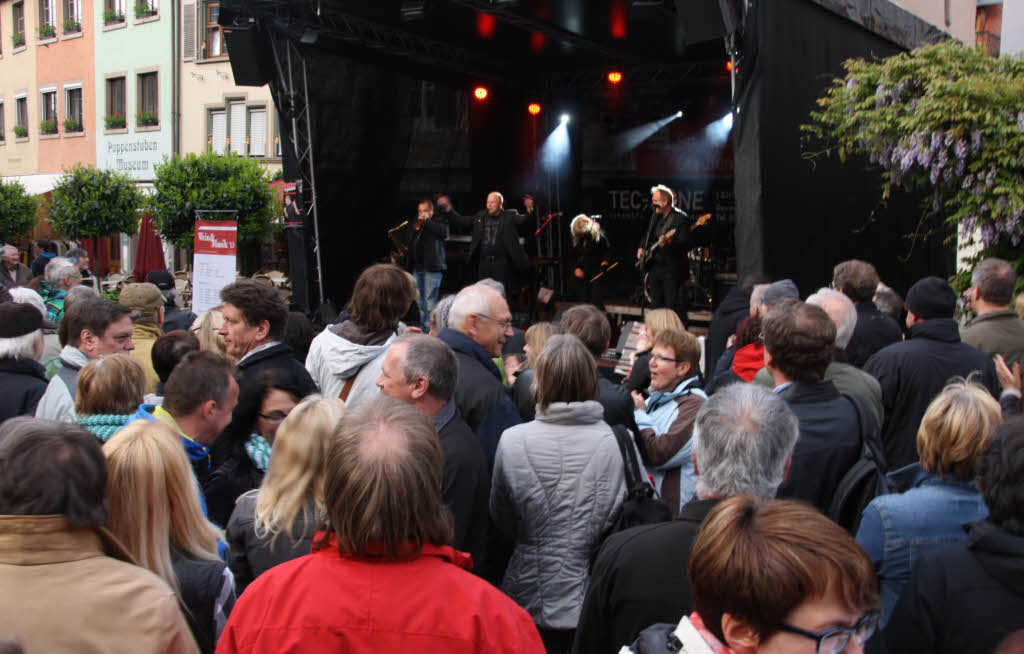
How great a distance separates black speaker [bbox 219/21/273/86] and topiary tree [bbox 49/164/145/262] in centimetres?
546

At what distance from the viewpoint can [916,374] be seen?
158 inches

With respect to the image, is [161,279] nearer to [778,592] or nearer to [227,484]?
[227,484]

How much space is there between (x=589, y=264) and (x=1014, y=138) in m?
7.97

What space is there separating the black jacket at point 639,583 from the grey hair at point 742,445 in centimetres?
9

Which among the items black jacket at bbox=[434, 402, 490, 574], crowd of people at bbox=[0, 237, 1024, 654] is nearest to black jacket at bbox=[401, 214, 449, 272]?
crowd of people at bbox=[0, 237, 1024, 654]

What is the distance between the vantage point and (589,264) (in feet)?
43.3

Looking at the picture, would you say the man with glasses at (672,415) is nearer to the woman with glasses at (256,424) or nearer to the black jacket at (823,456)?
the black jacket at (823,456)

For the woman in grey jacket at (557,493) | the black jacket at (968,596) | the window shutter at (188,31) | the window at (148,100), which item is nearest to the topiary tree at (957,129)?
the woman in grey jacket at (557,493)

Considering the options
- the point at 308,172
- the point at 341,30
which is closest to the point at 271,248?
the point at 308,172

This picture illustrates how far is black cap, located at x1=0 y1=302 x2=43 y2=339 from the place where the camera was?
3841 mm

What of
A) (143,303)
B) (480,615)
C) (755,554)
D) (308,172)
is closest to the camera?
(755,554)

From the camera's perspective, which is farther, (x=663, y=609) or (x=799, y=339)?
(x=799, y=339)

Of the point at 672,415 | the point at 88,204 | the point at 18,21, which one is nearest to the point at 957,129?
the point at 672,415

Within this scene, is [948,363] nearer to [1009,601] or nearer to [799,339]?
[799,339]
